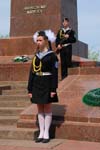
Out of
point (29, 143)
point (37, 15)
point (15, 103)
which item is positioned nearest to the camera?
point (29, 143)

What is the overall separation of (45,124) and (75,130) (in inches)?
19.0

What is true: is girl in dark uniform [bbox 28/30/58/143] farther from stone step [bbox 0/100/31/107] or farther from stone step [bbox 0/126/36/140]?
stone step [bbox 0/100/31/107]

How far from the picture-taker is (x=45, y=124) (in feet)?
21.1

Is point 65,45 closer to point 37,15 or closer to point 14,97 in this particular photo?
point 14,97

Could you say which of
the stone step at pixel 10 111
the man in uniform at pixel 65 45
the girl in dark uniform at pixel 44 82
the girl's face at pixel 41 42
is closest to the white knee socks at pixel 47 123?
the girl in dark uniform at pixel 44 82

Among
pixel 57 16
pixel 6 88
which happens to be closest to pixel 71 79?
pixel 6 88

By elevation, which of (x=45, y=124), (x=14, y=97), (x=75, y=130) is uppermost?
(x=45, y=124)

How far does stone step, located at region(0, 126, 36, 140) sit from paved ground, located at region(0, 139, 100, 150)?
0.27m

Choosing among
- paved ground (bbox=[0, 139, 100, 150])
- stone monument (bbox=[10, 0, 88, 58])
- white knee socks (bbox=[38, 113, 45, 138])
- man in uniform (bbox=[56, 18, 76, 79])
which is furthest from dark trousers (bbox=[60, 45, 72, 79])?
paved ground (bbox=[0, 139, 100, 150])

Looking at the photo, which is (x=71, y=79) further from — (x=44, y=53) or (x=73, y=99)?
(x=44, y=53)

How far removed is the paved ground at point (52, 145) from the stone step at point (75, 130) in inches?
5.8

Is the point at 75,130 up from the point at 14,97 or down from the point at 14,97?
up

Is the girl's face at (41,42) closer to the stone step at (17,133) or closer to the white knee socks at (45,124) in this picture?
the white knee socks at (45,124)

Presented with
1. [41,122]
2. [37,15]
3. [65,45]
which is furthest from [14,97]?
[37,15]
